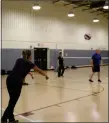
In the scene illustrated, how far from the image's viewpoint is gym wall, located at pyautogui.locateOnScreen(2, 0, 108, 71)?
17422mm

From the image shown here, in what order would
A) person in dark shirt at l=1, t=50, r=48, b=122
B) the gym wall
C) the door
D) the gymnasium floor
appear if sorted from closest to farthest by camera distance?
person in dark shirt at l=1, t=50, r=48, b=122, the gymnasium floor, the gym wall, the door

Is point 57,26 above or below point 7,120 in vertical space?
above

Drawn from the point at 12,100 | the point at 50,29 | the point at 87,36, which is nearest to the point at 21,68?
the point at 12,100

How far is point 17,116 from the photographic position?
18.1 ft

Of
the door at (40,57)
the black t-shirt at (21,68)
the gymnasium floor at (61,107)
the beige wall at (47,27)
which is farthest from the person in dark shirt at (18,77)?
the door at (40,57)

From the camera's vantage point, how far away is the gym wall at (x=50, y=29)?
17.4 meters

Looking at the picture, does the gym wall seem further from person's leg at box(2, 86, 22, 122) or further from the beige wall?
person's leg at box(2, 86, 22, 122)

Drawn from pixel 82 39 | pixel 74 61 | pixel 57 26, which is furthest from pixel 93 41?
pixel 57 26

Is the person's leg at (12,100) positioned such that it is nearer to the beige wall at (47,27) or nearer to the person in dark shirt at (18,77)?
the person in dark shirt at (18,77)

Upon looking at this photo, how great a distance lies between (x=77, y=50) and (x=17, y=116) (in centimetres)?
1791

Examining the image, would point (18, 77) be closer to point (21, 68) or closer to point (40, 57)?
point (21, 68)

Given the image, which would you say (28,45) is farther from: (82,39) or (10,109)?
(10,109)

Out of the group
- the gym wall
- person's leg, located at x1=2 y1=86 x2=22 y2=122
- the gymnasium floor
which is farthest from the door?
person's leg, located at x1=2 y1=86 x2=22 y2=122

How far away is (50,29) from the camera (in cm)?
2034
